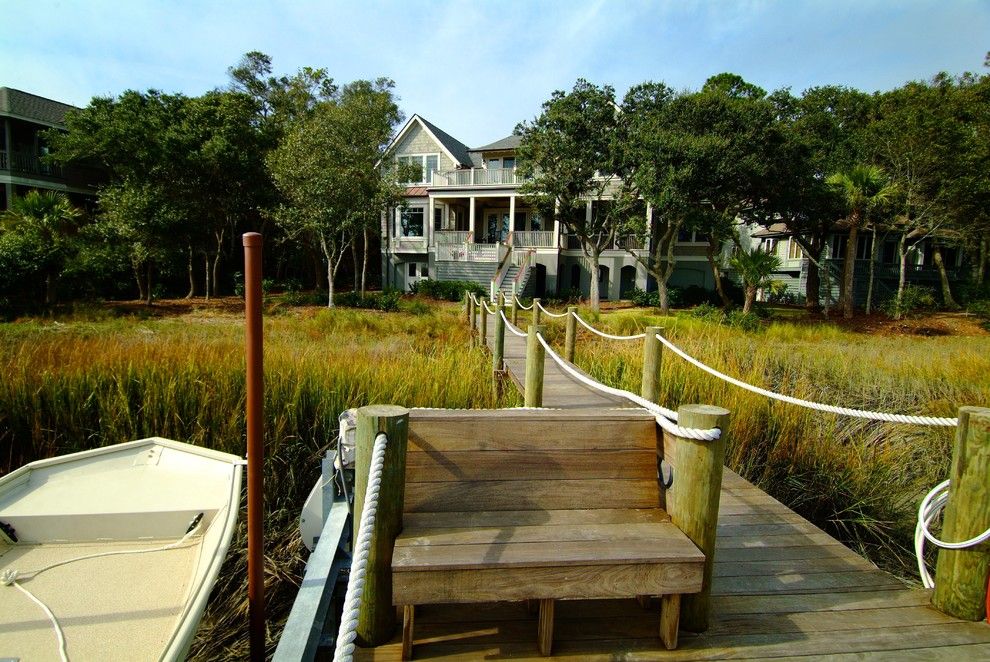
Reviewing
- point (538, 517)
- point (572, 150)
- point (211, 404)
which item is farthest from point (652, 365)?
point (572, 150)

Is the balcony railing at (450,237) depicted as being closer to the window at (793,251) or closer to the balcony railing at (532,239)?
the balcony railing at (532,239)

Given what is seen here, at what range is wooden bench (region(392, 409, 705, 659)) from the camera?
6.82ft

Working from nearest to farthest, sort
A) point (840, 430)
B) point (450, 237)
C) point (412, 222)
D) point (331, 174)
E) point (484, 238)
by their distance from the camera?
point (840, 430)
point (331, 174)
point (450, 237)
point (484, 238)
point (412, 222)

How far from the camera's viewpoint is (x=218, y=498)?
11.6 feet

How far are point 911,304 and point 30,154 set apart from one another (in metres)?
37.1

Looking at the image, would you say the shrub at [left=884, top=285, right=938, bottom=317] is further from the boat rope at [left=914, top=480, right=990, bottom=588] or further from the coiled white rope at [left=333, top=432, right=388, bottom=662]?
the coiled white rope at [left=333, top=432, right=388, bottom=662]

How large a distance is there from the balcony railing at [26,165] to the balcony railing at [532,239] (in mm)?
21027

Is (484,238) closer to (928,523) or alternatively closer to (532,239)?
(532,239)

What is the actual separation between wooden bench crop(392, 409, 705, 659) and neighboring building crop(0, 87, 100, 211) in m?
29.6

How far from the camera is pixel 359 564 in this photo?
174 centimetres

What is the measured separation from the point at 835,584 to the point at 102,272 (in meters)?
22.4

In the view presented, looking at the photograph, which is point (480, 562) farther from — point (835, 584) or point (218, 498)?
point (218, 498)

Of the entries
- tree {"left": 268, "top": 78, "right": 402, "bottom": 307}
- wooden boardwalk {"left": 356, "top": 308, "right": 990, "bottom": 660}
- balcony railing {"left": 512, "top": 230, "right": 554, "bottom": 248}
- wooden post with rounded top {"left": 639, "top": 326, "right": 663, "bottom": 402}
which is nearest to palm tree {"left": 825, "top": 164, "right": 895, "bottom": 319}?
balcony railing {"left": 512, "top": 230, "right": 554, "bottom": 248}

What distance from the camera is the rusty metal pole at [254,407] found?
2207mm
